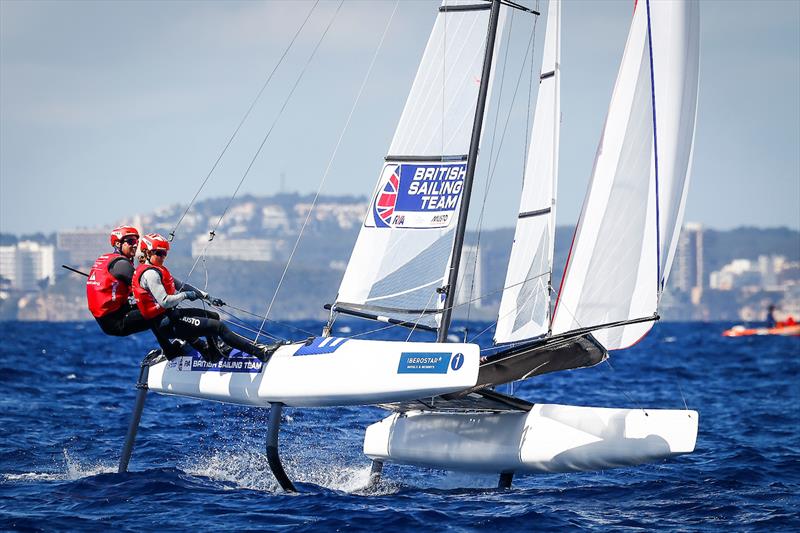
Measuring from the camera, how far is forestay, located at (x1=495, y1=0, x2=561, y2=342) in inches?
336

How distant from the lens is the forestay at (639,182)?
762cm

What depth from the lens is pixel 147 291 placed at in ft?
25.6

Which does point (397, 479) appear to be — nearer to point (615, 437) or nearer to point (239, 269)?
point (615, 437)

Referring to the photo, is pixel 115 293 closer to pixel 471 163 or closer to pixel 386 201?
pixel 386 201

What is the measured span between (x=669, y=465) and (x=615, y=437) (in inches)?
66.7

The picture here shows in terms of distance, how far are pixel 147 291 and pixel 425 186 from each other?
2208mm

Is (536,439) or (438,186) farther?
(438,186)

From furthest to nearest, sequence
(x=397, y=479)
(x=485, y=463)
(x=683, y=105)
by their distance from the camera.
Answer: (x=397, y=479) → (x=485, y=463) → (x=683, y=105)

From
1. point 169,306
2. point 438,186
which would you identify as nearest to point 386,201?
point 438,186

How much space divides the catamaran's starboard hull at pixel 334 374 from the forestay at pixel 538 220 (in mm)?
1333

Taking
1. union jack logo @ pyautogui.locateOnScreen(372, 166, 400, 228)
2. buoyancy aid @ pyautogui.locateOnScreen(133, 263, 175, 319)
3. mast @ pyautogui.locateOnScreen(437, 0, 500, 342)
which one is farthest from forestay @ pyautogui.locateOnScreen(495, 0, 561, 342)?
buoyancy aid @ pyautogui.locateOnScreen(133, 263, 175, 319)

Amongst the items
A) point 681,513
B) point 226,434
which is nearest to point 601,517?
point 681,513

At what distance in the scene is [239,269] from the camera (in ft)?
545

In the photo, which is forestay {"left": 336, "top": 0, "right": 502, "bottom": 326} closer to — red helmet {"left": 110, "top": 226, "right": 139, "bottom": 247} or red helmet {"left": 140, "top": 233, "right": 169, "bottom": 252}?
red helmet {"left": 140, "top": 233, "right": 169, "bottom": 252}
